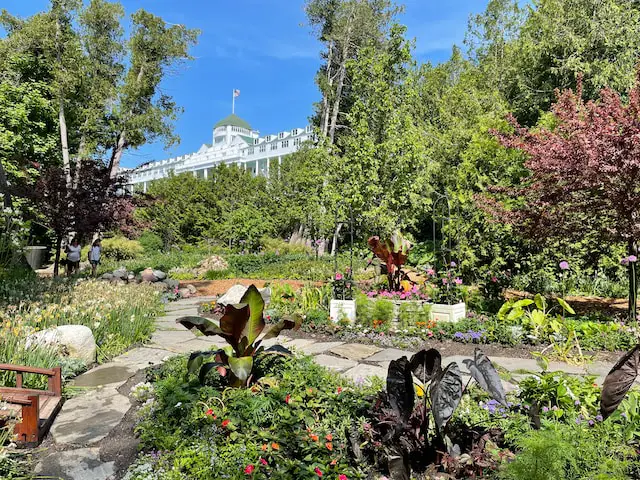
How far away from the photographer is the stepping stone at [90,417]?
279 centimetres

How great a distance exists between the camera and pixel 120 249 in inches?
784

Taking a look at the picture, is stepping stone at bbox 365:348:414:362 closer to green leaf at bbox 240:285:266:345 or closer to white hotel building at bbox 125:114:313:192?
green leaf at bbox 240:285:266:345

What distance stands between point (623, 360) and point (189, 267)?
49.9 feet

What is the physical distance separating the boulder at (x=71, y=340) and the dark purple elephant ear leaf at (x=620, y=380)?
4.39 metres

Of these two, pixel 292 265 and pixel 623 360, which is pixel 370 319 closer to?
pixel 623 360

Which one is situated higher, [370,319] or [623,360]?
[623,360]

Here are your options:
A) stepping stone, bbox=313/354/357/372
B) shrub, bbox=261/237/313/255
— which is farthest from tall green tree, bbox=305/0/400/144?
stepping stone, bbox=313/354/357/372

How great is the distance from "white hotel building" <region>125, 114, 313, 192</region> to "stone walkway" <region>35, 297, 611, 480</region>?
19.3 metres

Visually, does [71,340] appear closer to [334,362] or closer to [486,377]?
[334,362]

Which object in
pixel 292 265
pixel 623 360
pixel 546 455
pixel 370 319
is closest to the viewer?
pixel 546 455

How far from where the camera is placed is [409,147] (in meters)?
12.5

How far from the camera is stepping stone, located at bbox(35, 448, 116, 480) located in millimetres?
2346

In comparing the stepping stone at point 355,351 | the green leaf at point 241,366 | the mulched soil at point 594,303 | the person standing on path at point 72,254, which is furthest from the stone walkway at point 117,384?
the person standing on path at point 72,254

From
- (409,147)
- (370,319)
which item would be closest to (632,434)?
(370,319)
